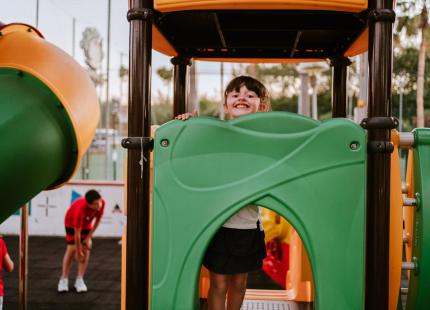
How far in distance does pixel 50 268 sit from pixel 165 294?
14.4ft

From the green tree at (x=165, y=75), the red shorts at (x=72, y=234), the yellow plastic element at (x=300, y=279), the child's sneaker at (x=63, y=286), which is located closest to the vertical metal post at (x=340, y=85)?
the yellow plastic element at (x=300, y=279)

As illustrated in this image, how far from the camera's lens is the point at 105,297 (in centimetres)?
420

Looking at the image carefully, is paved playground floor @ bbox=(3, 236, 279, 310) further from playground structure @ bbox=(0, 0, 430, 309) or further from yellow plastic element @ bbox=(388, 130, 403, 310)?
yellow plastic element @ bbox=(388, 130, 403, 310)

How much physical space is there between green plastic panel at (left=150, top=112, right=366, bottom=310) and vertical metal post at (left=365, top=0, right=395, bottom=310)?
5cm

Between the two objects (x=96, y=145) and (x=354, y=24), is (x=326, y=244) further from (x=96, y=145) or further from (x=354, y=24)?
(x=96, y=145)

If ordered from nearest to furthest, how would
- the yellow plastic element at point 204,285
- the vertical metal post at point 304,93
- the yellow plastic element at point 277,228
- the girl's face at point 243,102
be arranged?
the girl's face at point 243,102, the yellow plastic element at point 204,285, the yellow plastic element at point 277,228, the vertical metal post at point 304,93

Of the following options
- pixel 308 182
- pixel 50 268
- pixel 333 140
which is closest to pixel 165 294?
pixel 308 182

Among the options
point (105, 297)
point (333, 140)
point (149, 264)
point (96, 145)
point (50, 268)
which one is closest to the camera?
point (333, 140)

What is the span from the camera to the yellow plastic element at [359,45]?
2.13 m

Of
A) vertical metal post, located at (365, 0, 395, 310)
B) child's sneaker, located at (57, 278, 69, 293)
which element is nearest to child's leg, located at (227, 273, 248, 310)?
vertical metal post, located at (365, 0, 395, 310)

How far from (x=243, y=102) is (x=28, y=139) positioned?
3.10 ft

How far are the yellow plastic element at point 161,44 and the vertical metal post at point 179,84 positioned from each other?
60mm

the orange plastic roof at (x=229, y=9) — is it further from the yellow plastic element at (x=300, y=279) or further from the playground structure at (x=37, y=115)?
the yellow plastic element at (x=300, y=279)

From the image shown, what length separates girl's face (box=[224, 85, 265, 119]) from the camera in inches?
78.0
